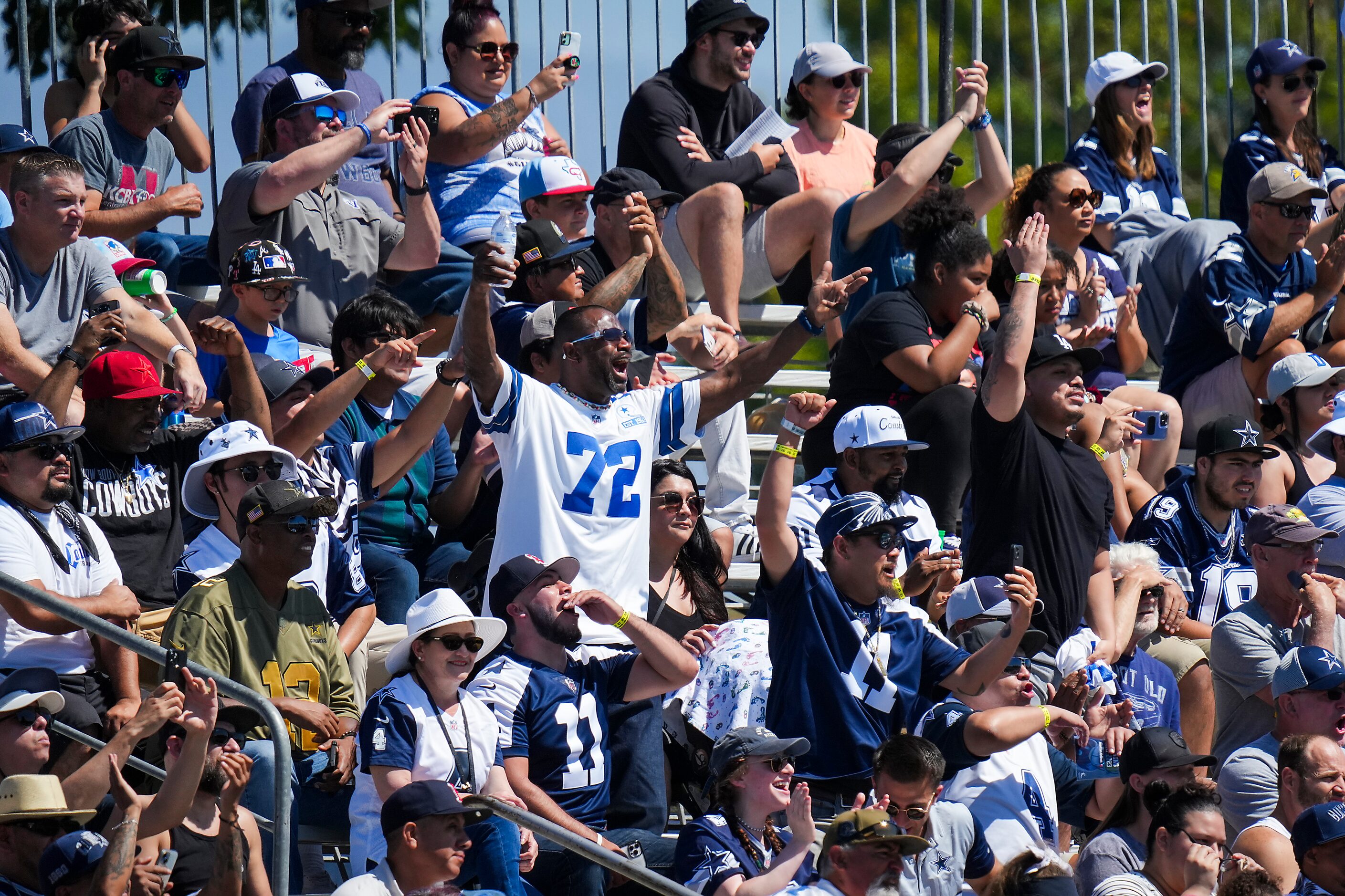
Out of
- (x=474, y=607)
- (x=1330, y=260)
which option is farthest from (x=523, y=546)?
(x=1330, y=260)

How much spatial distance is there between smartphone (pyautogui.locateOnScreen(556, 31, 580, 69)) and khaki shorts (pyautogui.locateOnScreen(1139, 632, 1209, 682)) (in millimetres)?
3693

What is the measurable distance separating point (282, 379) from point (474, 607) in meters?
1.19


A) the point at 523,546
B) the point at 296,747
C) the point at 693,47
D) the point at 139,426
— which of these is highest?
the point at 693,47

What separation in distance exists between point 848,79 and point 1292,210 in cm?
230

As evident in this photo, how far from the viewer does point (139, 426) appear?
718cm

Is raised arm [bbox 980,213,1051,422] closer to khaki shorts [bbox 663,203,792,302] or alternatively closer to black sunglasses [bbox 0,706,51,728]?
khaki shorts [bbox 663,203,792,302]

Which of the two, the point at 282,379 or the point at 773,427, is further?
the point at 773,427

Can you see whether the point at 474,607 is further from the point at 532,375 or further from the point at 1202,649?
the point at 1202,649

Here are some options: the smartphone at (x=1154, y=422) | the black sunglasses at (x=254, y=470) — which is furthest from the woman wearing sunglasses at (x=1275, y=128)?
the black sunglasses at (x=254, y=470)

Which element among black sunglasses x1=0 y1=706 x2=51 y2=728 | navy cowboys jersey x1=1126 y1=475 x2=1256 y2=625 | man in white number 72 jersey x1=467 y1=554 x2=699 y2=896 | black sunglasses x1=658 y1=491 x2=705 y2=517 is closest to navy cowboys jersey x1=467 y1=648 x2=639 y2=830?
man in white number 72 jersey x1=467 y1=554 x2=699 y2=896

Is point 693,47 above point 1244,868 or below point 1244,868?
above

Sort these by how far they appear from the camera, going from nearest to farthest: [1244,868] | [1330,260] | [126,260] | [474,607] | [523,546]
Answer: [1244,868], [523,546], [474,607], [126,260], [1330,260]

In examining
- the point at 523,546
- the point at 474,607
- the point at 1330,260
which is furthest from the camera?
the point at 1330,260

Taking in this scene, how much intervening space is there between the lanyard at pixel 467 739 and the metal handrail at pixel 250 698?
87 cm
